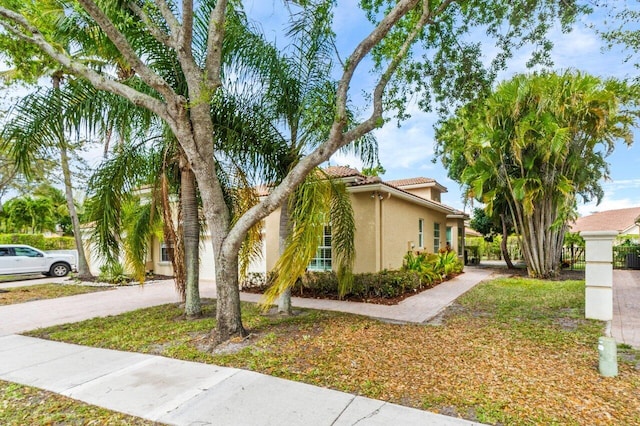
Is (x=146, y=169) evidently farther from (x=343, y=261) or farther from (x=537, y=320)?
(x=537, y=320)

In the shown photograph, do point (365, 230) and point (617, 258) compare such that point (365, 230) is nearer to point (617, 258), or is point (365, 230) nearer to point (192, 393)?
point (192, 393)

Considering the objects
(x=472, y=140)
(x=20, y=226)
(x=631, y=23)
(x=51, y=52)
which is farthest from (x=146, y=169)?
(x=20, y=226)

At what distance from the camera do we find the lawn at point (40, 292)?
435 inches

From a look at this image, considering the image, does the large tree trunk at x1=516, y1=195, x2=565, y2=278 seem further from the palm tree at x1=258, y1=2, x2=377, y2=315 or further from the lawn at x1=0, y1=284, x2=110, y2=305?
the lawn at x1=0, y1=284, x2=110, y2=305

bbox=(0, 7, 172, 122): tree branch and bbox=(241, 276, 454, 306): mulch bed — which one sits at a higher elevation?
bbox=(0, 7, 172, 122): tree branch

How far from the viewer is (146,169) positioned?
26.6 ft

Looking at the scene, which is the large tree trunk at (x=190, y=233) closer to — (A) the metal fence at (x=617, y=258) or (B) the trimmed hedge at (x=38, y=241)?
(A) the metal fence at (x=617, y=258)

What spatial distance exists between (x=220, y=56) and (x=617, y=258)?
22673mm

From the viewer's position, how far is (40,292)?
12305 millimetres

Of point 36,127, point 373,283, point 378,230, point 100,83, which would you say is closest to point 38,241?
point 36,127

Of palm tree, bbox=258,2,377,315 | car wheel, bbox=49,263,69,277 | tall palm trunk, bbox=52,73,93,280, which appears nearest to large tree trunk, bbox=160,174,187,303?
palm tree, bbox=258,2,377,315

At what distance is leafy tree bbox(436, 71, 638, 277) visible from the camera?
12273 millimetres

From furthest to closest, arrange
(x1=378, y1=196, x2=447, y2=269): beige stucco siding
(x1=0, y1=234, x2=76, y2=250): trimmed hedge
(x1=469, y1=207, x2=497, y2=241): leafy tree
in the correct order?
(x1=0, y1=234, x2=76, y2=250): trimmed hedge
(x1=469, y1=207, x2=497, y2=241): leafy tree
(x1=378, y1=196, x2=447, y2=269): beige stucco siding

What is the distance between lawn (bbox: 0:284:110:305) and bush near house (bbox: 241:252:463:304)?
602 cm
